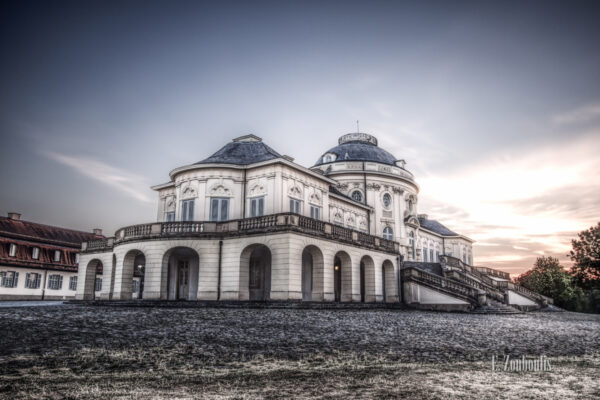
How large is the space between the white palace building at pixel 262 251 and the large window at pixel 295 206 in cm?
8

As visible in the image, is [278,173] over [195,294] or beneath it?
over

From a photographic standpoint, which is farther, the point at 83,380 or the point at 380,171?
the point at 380,171

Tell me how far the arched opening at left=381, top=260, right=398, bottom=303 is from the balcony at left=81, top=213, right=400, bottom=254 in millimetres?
4086

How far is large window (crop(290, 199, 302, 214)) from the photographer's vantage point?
1225 inches

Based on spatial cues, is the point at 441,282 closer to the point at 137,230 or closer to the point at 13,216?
the point at 137,230

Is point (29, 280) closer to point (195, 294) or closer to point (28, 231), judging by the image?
point (28, 231)

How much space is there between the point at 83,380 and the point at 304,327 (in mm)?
8392

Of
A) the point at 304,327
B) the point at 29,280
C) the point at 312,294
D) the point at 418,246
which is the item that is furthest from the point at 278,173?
the point at 29,280

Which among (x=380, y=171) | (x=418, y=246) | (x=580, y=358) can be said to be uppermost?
(x=380, y=171)

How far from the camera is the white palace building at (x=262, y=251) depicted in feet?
85.3

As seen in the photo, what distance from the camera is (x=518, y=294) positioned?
37250 millimetres

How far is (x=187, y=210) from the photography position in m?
32.0

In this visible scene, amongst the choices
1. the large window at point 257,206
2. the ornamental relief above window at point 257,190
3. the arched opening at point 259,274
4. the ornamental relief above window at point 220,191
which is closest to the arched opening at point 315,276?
the arched opening at point 259,274

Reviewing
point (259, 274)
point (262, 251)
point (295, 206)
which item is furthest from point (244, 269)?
point (295, 206)
